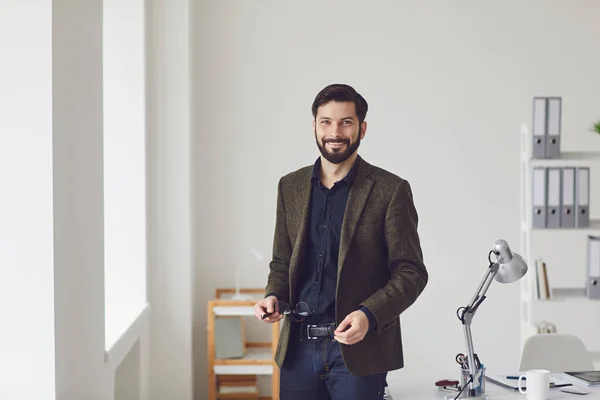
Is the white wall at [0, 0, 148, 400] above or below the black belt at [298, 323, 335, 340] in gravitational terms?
above

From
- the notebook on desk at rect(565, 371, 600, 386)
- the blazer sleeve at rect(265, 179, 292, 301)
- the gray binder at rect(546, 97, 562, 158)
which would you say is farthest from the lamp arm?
the gray binder at rect(546, 97, 562, 158)

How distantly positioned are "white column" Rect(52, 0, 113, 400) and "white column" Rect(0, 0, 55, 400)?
3 centimetres

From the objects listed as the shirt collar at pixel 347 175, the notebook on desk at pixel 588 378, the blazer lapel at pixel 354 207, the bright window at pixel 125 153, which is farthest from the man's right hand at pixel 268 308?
the bright window at pixel 125 153

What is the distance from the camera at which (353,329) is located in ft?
6.59

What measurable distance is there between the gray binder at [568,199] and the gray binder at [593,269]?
5.8 inches

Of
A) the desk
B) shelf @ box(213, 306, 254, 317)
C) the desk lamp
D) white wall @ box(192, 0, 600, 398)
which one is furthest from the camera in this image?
white wall @ box(192, 0, 600, 398)

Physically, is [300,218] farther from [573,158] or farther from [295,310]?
[573,158]

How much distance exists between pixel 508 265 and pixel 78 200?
4.34 feet

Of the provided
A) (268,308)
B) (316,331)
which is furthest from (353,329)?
(268,308)

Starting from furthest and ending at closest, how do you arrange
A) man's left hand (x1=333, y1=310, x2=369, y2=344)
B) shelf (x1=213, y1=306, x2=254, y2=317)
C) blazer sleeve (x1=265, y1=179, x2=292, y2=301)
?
shelf (x1=213, y1=306, x2=254, y2=317) → blazer sleeve (x1=265, y1=179, x2=292, y2=301) → man's left hand (x1=333, y1=310, x2=369, y2=344)

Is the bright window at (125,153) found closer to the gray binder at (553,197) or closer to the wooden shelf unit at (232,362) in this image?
the wooden shelf unit at (232,362)

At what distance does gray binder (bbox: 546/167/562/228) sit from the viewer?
412cm

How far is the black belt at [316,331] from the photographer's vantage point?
2.13 m

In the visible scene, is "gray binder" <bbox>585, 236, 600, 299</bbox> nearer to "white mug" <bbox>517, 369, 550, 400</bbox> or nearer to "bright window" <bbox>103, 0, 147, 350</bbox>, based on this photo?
"white mug" <bbox>517, 369, 550, 400</bbox>
